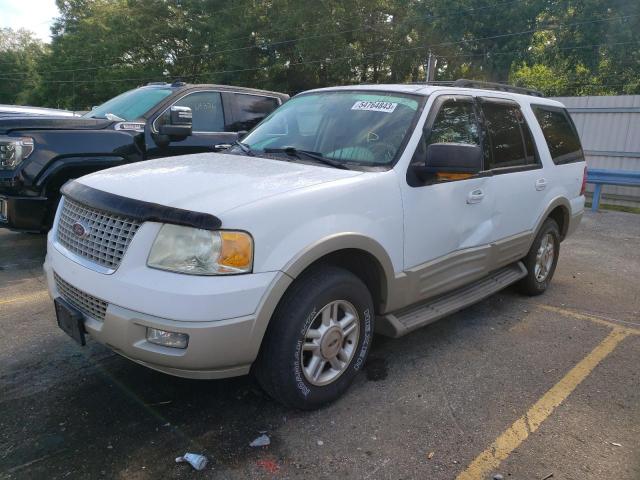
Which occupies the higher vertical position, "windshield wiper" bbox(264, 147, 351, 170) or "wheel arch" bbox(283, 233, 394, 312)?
"windshield wiper" bbox(264, 147, 351, 170)

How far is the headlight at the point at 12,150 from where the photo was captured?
4.95 metres

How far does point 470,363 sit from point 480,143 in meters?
1.67

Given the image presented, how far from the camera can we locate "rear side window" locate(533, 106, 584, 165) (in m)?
4.90

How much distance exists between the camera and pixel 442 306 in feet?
12.2

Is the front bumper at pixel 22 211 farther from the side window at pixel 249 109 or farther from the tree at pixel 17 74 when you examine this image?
the tree at pixel 17 74

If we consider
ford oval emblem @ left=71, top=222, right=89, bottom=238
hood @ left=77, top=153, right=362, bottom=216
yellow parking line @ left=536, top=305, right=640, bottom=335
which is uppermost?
hood @ left=77, top=153, right=362, bottom=216

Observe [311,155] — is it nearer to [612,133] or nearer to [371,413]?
[371,413]

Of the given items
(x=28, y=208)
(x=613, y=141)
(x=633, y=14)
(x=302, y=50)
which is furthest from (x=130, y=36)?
(x=28, y=208)

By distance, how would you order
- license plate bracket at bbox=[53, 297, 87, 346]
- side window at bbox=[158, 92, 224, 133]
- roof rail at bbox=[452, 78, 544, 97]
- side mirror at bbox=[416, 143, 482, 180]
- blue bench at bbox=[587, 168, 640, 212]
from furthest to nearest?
blue bench at bbox=[587, 168, 640, 212] → side window at bbox=[158, 92, 224, 133] → roof rail at bbox=[452, 78, 544, 97] → side mirror at bbox=[416, 143, 482, 180] → license plate bracket at bbox=[53, 297, 87, 346]

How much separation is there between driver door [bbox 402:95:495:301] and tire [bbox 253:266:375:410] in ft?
1.71

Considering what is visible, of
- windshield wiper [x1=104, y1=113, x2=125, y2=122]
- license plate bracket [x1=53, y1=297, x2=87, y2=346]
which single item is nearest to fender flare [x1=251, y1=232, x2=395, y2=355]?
license plate bracket [x1=53, y1=297, x2=87, y2=346]

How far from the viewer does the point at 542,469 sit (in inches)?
102

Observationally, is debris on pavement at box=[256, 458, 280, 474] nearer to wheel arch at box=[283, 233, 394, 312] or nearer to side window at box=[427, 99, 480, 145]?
wheel arch at box=[283, 233, 394, 312]

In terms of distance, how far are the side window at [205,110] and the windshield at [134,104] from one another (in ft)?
0.90
